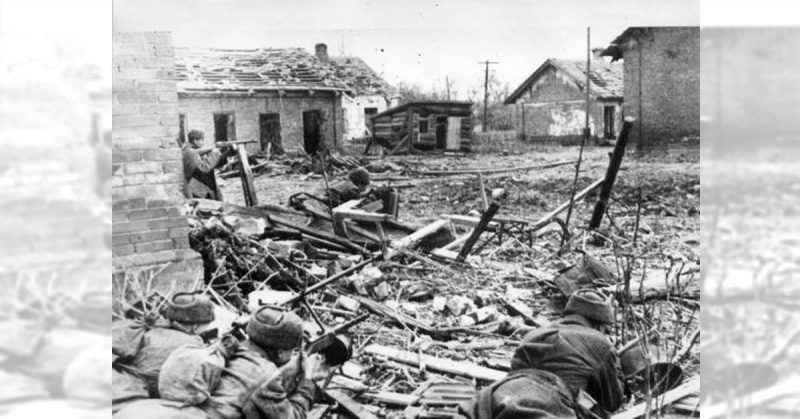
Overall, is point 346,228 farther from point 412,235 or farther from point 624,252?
point 624,252

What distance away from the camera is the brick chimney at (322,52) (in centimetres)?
479

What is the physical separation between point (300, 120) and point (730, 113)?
115 inches

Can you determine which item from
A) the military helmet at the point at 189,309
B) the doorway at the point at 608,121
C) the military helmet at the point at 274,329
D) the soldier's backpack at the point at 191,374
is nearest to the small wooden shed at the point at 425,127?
the doorway at the point at 608,121

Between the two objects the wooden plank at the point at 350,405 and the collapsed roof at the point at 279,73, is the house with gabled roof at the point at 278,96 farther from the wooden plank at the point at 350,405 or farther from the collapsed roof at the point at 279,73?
the wooden plank at the point at 350,405

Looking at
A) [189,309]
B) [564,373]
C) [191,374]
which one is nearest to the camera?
[191,374]

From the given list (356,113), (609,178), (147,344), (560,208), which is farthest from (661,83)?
(147,344)

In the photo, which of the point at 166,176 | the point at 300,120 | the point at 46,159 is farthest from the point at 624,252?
the point at 46,159

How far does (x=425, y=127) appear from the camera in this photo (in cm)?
502

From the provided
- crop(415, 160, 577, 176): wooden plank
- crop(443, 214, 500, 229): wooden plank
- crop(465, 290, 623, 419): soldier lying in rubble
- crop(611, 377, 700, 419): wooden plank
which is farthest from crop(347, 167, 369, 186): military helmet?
crop(611, 377, 700, 419): wooden plank

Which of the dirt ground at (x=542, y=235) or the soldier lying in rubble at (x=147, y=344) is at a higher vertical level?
the dirt ground at (x=542, y=235)

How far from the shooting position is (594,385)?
Result: 4.21 m

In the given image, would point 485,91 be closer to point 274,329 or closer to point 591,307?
point 591,307

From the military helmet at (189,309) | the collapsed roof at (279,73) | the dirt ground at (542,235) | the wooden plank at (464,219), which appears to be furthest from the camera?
the wooden plank at (464,219)

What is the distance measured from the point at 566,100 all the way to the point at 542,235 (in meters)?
0.99
